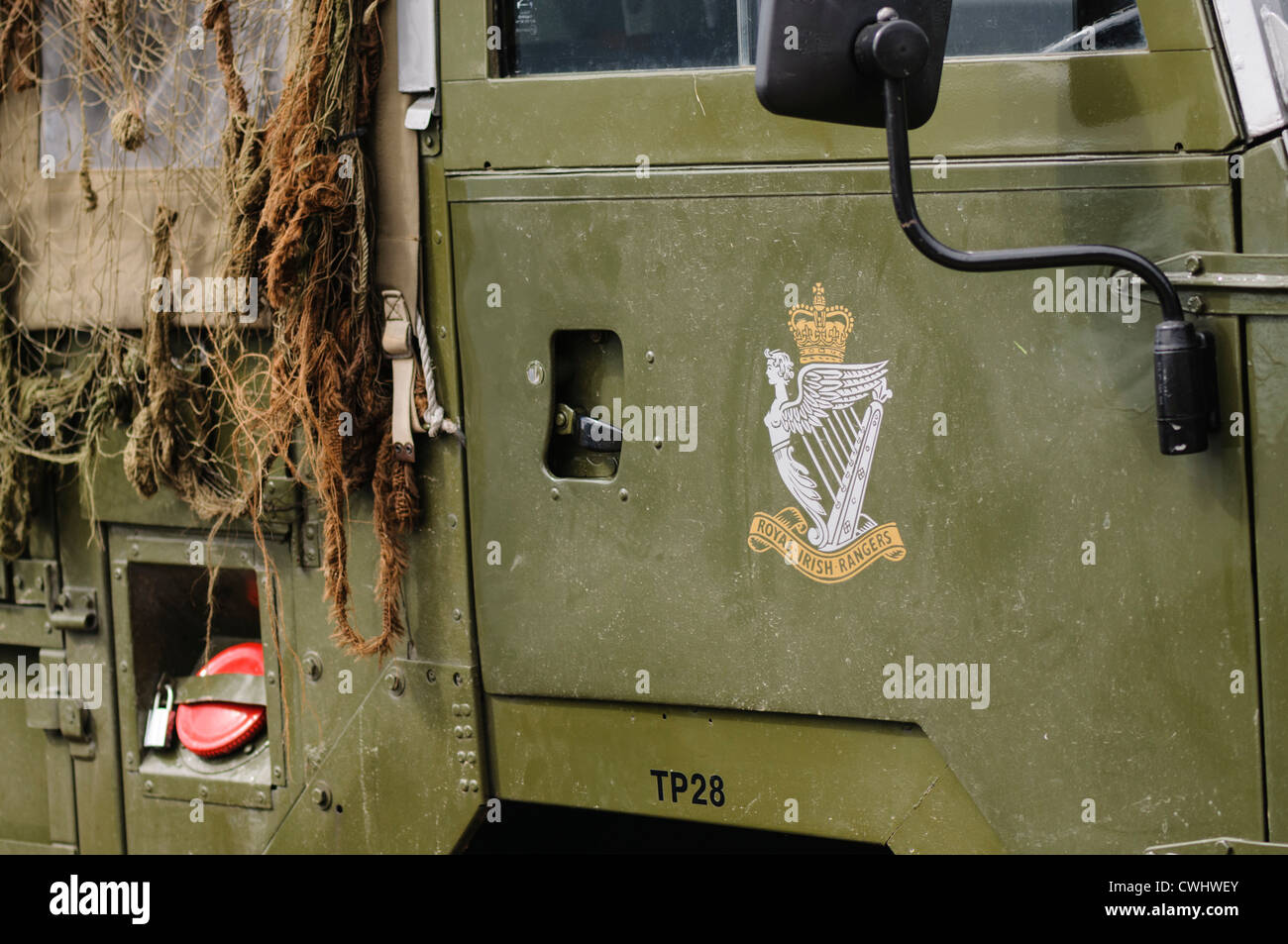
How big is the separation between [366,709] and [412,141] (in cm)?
102

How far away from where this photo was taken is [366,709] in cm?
261

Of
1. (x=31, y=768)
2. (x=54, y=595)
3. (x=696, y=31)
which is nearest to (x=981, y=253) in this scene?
(x=696, y=31)

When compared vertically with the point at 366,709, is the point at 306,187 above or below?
above

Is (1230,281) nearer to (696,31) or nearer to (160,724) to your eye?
(696,31)

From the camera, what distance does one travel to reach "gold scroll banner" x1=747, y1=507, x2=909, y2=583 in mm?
2238

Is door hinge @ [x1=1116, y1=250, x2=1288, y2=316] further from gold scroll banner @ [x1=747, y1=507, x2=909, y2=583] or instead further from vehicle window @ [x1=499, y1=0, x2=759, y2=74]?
vehicle window @ [x1=499, y1=0, x2=759, y2=74]

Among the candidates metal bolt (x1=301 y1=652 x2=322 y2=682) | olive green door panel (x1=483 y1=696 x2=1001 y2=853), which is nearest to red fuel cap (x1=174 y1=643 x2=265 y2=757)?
metal bolt (x1=301 y1=652 x2=322 y2=682)

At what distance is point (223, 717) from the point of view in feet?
9.18

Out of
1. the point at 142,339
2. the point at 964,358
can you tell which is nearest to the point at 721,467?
the point at 964,358

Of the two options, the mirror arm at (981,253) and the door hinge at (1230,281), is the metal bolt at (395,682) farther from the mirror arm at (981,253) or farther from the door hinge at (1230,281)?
the door hinge at (1230,281)

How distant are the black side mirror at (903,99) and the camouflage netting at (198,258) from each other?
2.94 feet

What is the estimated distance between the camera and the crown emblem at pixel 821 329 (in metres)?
2.22

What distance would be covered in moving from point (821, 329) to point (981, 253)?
0.31 meters

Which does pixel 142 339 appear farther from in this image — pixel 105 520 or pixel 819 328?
pixel 819 328
